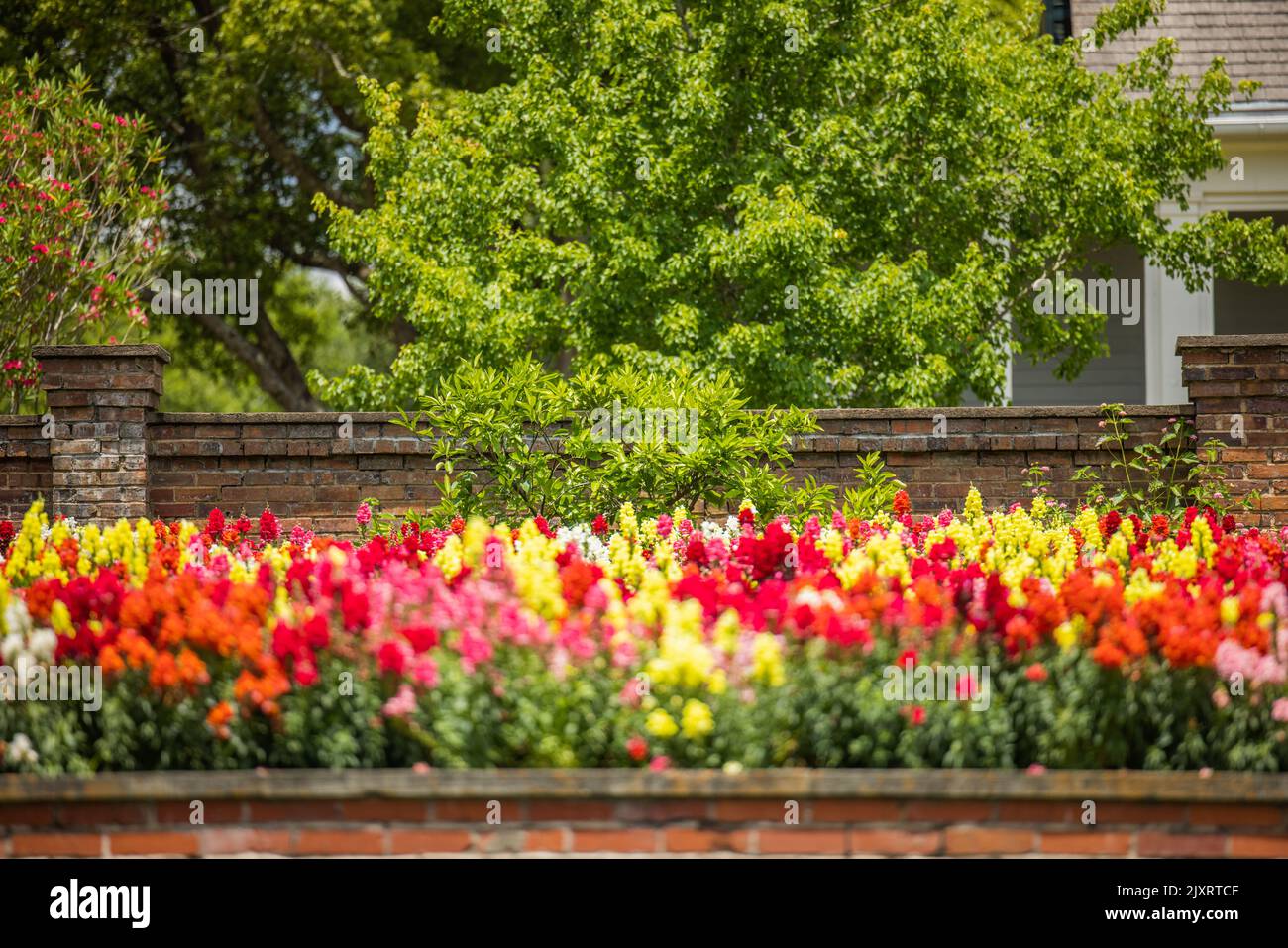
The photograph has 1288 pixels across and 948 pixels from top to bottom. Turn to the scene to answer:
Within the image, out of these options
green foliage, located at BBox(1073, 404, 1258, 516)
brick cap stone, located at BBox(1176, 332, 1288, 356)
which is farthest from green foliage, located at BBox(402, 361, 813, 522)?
brick cap stone, located at BBox(1176, 332, 1288, 356)

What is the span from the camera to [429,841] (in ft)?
10.8

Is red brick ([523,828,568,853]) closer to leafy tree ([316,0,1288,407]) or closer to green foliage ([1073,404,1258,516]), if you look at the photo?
green foliage ([1073,404,1258,516])

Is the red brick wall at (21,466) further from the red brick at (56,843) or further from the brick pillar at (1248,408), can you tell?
the brick pillar at (1248,408)

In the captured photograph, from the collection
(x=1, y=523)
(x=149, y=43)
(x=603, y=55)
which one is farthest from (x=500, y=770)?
(x=149, y=43)

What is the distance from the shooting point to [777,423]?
6879 mm

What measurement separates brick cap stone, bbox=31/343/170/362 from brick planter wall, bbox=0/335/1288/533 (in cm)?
3

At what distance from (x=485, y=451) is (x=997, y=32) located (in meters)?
7.43

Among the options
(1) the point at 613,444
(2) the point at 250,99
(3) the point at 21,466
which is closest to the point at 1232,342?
(1) the point at 613,444

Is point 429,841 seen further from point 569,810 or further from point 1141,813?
point 1141,813

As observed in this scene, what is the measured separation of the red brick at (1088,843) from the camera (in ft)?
10.8

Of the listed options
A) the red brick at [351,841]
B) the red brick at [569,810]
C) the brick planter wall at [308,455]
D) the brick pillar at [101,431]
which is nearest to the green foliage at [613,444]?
the brick planter wall at [308,455]

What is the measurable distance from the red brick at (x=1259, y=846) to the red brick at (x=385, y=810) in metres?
2.15

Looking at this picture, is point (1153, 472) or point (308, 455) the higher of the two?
point (308, 455)

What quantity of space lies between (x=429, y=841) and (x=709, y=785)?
76cm
